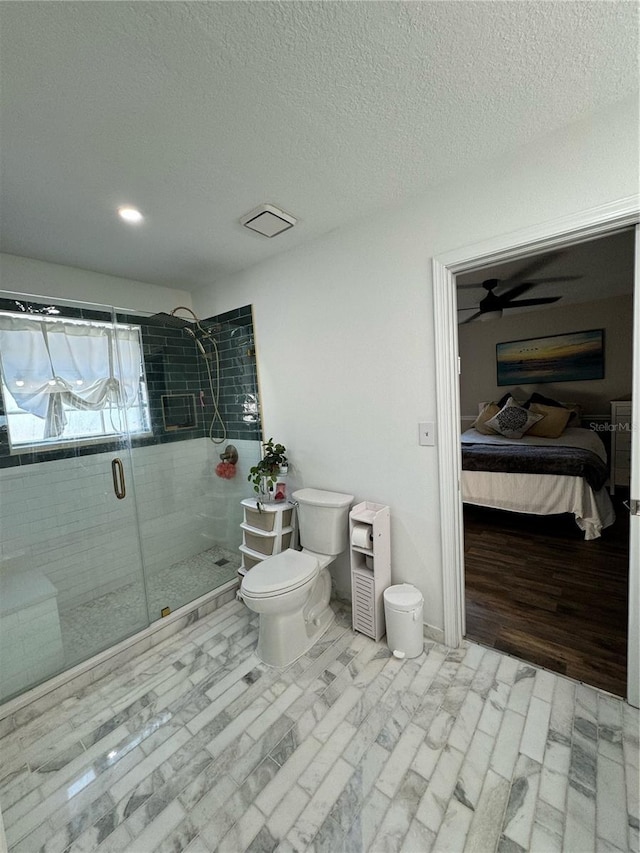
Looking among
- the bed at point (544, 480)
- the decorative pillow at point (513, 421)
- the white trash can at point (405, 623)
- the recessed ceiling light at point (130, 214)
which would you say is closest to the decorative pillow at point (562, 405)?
the decorative pillow at point (513, 421)

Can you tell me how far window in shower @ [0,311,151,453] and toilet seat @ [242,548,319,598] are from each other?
134 cm

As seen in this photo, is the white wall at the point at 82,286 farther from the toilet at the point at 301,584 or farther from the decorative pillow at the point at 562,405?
the decorative pillow at the point at 562,405

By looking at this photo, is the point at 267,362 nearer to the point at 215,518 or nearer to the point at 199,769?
the point at 215,518

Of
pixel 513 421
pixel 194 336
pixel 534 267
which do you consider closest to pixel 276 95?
pixel 194 336

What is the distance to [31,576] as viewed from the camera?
1.91m

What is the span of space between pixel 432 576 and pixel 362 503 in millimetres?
559

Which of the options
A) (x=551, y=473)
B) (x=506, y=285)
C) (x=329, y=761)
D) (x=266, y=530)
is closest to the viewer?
(x=329, y=761)

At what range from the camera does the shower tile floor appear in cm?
191

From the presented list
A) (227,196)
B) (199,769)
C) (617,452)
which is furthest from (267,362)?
(617,452)

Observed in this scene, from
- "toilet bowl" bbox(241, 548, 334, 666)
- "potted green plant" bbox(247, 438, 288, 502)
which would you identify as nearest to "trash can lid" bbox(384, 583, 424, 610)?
"toilet bowl" bbox(241, 548, 334, 666)

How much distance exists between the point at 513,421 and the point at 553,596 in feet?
8.18

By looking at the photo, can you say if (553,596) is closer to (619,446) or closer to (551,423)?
(551,423)

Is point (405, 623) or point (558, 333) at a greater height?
point (558, 333)

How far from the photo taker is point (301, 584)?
69.9 inches
